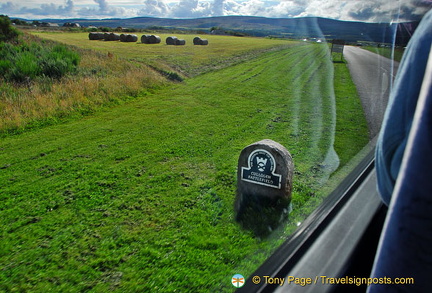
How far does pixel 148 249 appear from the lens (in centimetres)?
236

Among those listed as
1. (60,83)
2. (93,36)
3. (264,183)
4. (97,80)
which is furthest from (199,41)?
(264,183)

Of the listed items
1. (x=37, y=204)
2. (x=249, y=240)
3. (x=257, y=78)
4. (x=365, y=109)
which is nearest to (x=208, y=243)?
(x=249, y=240)

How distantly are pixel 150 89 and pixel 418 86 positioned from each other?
23.7 feet

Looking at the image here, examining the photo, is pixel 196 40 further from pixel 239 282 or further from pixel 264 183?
pixel 239 282

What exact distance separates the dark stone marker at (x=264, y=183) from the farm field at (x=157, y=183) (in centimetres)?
18

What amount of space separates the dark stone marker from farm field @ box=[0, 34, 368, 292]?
0.18m

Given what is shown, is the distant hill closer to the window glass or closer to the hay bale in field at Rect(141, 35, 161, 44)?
the window glass

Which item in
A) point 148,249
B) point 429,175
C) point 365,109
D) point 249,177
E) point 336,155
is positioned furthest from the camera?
point 365,109

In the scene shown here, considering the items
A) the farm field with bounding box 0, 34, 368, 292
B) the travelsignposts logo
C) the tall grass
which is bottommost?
the farm field with bounding box 0, 34, 368, 292

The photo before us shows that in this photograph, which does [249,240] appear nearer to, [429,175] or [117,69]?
[429,175]

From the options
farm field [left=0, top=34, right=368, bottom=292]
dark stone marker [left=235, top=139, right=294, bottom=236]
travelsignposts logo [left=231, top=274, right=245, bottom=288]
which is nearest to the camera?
travelsignposts logo [left=231, top=274, right=245, bottom=288]

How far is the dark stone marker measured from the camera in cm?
300

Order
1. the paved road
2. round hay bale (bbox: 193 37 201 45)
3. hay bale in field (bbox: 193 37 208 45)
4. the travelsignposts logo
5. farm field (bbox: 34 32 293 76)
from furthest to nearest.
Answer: round hay bale (bbox: 193 37 201 45) < hay bale in field (bbox: 193 37 208 45) < farm field (bbox: 34 32 293 76) < the paved road < the travelsignposts logo

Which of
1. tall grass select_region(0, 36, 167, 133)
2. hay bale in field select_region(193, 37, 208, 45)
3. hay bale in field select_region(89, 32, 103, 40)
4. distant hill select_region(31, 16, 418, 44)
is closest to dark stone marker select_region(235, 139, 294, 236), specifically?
distant hill select_region(31, 16, 418, 44)
